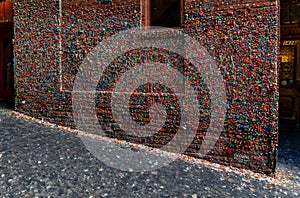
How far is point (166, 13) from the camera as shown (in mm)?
4617

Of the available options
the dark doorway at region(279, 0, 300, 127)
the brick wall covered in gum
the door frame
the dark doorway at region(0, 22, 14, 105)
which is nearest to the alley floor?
the brick wall covered in gum

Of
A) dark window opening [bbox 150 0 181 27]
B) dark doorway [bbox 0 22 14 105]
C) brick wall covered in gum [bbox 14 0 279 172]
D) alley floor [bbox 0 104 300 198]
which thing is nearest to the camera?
alley floor [bbox 0 104 300 198]

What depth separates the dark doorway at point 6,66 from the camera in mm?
7941

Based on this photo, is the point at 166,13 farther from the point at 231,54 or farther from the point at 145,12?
the point at 231,54

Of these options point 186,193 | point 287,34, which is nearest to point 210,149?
point 186,193

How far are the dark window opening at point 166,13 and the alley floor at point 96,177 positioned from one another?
2.54 meters

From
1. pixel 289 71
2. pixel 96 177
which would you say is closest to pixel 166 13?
pixel 96 177

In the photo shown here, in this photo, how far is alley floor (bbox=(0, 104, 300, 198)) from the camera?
9.40 ft

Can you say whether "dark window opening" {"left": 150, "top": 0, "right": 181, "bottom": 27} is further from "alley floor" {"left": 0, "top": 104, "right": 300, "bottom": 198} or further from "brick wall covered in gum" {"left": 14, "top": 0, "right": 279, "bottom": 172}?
"alley floor" {"left": 0, "top": 104, "right": 300, "bottom": 198}

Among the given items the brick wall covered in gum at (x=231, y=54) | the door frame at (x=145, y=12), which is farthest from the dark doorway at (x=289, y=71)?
the door frame at (x=145, y=12)

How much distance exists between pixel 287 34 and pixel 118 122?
21.4 feet

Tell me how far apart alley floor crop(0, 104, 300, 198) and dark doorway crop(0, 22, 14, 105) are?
13.5ft

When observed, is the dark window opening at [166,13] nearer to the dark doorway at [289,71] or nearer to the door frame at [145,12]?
the door frame at [145,12]

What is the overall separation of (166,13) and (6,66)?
6.23 m
